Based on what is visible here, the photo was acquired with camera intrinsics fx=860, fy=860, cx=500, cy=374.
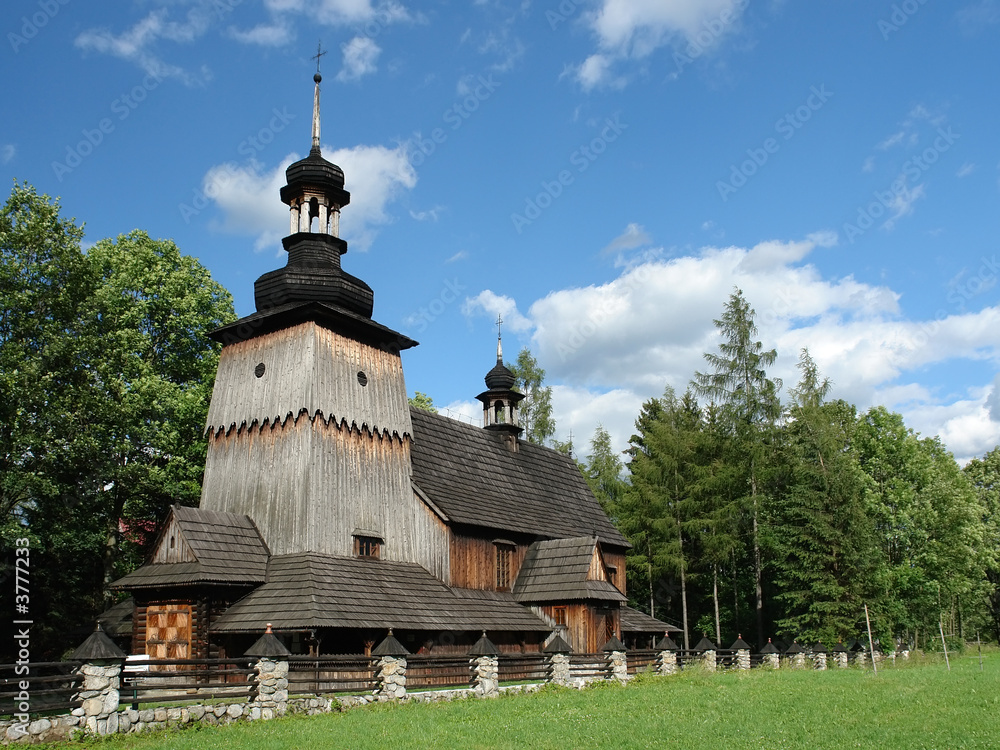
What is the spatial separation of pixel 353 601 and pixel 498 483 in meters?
11.1

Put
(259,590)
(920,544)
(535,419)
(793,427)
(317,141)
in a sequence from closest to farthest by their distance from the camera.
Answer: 1. (259,590)
2. (317,141)
3. (793,427)
4. (920,544)
5. (535,419)

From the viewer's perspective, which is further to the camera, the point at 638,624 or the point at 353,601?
the point at 638,624

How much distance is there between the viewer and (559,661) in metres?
22.3

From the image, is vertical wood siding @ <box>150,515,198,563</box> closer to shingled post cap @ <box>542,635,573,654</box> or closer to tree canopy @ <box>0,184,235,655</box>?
tree canopy @ <box>0,184,235,655</box>

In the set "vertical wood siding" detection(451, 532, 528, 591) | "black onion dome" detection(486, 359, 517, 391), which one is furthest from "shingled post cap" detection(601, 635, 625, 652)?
"black onion dome" detection(486, 359, 517, 391)

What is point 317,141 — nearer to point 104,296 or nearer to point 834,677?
point 104,296

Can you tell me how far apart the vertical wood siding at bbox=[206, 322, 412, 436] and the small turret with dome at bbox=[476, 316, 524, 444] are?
31.5 feet

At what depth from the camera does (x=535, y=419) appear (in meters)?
51.5

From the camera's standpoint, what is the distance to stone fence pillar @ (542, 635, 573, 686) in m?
22.1

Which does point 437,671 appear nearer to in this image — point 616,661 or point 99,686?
point 616,661

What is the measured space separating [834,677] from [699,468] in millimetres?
15747

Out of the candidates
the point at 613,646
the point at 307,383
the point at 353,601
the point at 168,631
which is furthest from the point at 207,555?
the point at 613,646

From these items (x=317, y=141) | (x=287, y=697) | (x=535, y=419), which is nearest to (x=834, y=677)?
(x=287, y=697)

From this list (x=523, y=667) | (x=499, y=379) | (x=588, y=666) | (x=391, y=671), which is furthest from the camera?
(x=499, y=379)
